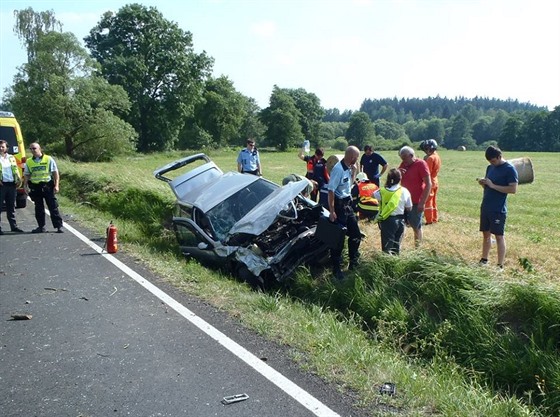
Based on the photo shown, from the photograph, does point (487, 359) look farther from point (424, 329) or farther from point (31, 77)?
point (31, 77)

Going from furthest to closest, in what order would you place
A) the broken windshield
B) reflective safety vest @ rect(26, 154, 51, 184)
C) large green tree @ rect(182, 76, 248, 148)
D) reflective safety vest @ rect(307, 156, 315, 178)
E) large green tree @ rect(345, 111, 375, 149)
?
large green tree @ rect(345, 111, 375, 149) < large green tree @ rect(182, 76, 248, 148) < reflective safety vest @ rect(307, 156, 315, 178) < reflective safety vest @ rect(26, 154, 51, 184) < the broken windshield

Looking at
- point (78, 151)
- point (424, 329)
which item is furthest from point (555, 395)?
point (78, 151)

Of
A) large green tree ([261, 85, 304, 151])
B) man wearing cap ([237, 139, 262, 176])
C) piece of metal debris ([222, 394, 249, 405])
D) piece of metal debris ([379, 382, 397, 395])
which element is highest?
large green tree ([261, 85, 304, 151])

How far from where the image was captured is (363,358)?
4.39 metres

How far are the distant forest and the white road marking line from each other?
78397mm

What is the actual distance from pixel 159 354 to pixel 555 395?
3.38m

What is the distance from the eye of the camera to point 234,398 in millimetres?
3744

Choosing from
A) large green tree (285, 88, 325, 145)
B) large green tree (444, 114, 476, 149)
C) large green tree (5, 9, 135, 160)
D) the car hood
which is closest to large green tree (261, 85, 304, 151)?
large green tree (285, 88, 325, 145)

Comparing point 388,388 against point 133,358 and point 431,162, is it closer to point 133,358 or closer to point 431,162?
point 133,358

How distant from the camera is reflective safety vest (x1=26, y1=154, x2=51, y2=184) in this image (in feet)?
34.0

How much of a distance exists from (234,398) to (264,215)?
384cm

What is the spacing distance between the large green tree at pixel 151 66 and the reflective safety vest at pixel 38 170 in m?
39.7

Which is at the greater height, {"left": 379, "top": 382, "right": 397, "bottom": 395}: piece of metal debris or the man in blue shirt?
the man in blue shirt

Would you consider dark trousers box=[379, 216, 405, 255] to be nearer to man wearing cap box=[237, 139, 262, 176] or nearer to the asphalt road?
the asphalt road
